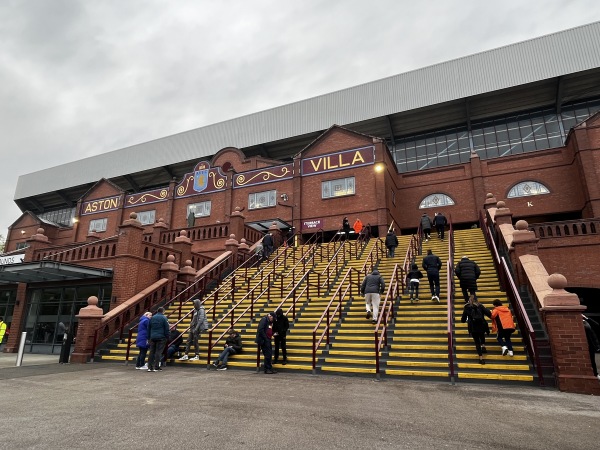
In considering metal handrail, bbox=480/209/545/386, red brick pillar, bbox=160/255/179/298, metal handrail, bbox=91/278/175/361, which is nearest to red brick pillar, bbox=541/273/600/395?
metal handrail, bbox=480/209/545/386

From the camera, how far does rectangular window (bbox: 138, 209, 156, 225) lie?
31469mm

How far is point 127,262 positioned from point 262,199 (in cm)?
1419

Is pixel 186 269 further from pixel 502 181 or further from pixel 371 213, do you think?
pixel 502 181

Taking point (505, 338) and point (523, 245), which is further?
point (523, 245)

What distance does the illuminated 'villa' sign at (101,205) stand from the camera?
33.3 m

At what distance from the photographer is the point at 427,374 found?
7680mm

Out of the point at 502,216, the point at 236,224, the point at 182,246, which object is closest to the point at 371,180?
the point at 236,224

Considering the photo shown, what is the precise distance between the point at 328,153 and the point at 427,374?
66.2 ft

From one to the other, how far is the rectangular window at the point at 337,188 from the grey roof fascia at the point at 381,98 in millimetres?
11638

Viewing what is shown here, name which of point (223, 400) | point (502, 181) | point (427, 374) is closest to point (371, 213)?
point (502, 181)

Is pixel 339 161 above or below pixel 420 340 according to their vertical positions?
above

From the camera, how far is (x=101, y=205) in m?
34.1

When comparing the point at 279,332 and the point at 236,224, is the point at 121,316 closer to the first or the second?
the point at 279,332

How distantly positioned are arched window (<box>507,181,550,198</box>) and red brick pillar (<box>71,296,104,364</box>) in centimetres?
2396
